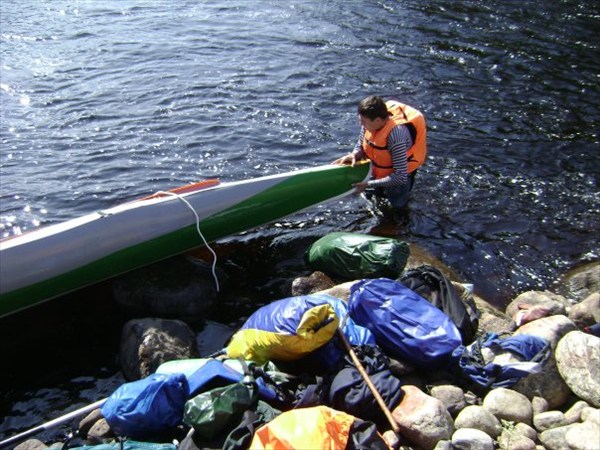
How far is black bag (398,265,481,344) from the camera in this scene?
512 centimetres

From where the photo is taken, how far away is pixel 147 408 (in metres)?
4.14

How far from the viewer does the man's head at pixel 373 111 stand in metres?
6.54

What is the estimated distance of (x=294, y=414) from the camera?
3.72 meters

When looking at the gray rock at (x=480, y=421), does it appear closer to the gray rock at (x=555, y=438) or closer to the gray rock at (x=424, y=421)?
the gray rock at (x=424, y=421)

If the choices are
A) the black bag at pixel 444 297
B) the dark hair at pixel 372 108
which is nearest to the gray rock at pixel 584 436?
the black bag at pixel 444 297

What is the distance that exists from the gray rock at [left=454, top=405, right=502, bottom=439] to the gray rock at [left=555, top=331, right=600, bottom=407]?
742 millimetres

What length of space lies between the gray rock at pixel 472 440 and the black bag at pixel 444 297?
1.23 metres

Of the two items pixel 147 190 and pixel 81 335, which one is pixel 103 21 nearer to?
pixel 147 190

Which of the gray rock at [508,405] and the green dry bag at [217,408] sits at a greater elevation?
the green dry bag at [217,408]

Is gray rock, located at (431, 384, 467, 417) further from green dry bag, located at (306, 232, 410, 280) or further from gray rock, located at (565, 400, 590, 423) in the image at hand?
green dry bag, located at (306, 232, 410, 280)

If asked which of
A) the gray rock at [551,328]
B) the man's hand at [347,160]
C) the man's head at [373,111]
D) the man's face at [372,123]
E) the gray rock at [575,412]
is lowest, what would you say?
the gray rock at [575,412]

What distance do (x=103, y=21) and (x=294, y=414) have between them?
1321 centimetres

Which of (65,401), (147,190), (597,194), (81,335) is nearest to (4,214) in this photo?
(147,190)

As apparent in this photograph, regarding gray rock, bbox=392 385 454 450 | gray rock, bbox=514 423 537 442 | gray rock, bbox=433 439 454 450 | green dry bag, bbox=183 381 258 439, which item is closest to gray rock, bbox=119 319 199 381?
green dry bag, bbox=183 381 258 439
